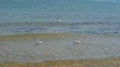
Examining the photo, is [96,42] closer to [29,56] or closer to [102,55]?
[102,55]

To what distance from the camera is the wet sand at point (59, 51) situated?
1248cm

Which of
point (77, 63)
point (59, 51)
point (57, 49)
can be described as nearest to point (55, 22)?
point (57, 49)

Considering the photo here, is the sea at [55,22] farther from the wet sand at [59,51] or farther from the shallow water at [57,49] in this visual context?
the shallow water at [57,49]

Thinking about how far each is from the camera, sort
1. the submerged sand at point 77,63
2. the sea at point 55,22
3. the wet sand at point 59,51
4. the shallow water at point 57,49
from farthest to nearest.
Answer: the sea at point 55,22, the shallow water at point 57,49, the wet sand at point 59,51, the submerged sand at point 77,63

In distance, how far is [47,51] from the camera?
1431 centimetres

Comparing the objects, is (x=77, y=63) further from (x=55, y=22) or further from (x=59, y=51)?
(x=55, y=22)

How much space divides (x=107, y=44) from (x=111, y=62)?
391cm

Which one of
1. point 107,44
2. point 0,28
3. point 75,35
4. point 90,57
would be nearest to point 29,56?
point 90,57

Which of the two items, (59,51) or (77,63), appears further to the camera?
(59,51)

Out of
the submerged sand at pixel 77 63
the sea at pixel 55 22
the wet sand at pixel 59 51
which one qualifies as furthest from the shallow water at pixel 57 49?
the sea at pixel 55 22

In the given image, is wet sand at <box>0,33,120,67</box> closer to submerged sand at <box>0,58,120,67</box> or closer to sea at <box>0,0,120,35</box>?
submerged sand at <box>0,58,120,67</box>

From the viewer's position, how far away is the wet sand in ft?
41.0

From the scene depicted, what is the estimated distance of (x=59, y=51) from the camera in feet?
47.4

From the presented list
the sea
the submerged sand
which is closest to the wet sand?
the submerged sand
